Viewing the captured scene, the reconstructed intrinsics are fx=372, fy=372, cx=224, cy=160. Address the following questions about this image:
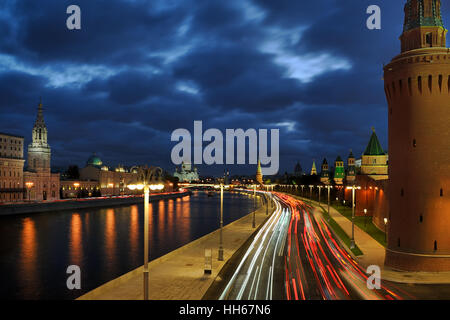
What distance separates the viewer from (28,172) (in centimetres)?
10462

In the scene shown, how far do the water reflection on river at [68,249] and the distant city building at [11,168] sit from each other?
29.0m

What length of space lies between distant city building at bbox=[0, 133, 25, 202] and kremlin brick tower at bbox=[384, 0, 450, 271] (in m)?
93.5

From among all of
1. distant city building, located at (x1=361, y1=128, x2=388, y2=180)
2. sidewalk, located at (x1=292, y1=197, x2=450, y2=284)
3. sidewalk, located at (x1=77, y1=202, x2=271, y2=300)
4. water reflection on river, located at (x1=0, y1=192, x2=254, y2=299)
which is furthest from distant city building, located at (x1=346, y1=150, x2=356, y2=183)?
sidewalk, located at (x1=77, y1=202, x2=271, y2=300)

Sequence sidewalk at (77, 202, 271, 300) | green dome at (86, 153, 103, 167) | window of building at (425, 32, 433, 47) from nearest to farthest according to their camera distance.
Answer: sidewalk at (77, 202, 271, 300) → window of building at (425, 32, 433, 47) → green dome at (86, 153, 103, 167)

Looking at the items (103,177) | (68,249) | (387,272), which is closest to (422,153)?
(387,272)

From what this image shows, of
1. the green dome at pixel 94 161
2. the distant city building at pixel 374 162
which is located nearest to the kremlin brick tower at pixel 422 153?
the distant city building at pixel 374 162

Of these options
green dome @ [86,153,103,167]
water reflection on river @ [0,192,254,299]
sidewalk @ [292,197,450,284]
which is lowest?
water reflection on river @ [0,192,254,299]

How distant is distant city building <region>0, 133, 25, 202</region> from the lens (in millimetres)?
93750

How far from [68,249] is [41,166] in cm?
8080

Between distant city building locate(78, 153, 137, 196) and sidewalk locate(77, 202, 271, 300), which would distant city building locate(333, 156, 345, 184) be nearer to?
distant city building locate(78, 153, 137, 196)

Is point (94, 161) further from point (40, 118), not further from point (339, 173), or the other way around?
point (339, 173)

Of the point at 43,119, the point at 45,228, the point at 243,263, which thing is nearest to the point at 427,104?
the point at 243,263

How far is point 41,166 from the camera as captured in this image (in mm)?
112062

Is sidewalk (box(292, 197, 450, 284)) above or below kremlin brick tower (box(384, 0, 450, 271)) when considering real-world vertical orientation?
below
